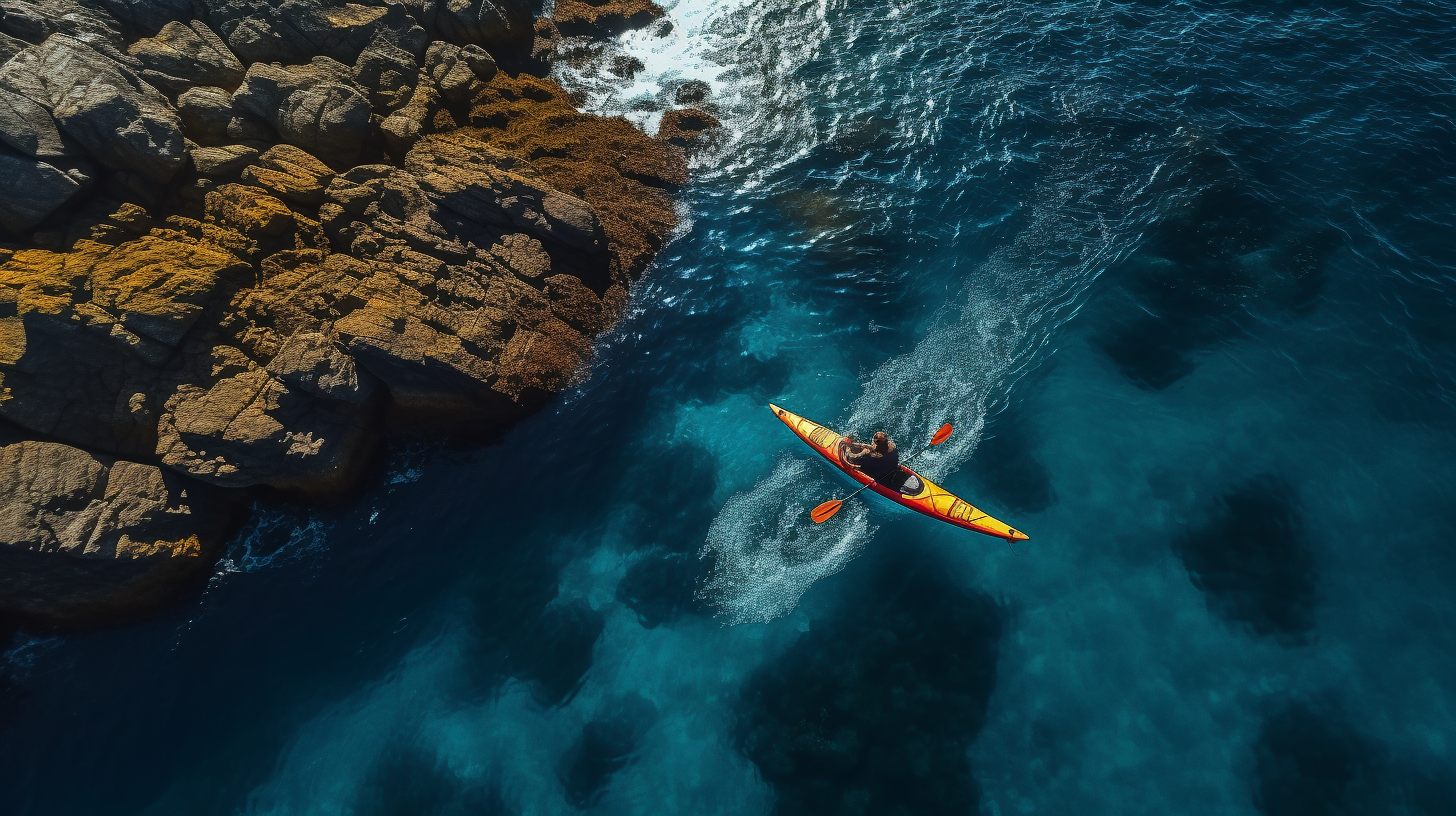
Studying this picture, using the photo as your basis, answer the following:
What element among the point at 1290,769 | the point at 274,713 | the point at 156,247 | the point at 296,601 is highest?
the point at 156,247

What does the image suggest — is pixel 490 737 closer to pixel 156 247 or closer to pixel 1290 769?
pixel 156 247

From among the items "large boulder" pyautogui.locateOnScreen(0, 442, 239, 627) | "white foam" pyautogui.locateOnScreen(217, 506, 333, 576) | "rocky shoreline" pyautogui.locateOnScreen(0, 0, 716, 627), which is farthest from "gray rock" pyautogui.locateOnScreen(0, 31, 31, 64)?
"white foam" pyautogui.locateOnScreen(217, 506, 333, 576)

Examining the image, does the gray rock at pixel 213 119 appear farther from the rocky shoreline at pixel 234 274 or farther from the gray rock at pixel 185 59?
the gray rock at pixel 185 59

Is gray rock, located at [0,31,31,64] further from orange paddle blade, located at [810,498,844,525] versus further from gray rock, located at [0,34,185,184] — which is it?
orange paddle blade, located at [810,498,844,525]

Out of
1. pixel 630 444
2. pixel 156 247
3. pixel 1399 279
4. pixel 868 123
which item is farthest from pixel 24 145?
pixel 1399 279

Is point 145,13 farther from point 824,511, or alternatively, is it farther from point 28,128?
point 824,511

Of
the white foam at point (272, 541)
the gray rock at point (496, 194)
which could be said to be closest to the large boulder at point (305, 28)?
the gray rock at point (496, 194)

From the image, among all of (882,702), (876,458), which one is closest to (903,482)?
(876,458)
